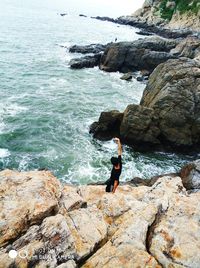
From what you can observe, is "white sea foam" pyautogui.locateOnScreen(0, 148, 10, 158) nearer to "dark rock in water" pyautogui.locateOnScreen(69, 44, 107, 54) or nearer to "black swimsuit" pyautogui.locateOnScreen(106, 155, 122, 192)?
"black swimsuit" pyautogui.locateOnScreen(106, 155, 122, 192)

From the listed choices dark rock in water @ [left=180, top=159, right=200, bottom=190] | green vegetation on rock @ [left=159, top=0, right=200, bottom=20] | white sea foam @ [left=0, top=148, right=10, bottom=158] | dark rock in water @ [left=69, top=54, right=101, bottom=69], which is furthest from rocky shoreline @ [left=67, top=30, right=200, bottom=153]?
green vegetation on rock @ [left=159, top=0, right=200, bottom=20]

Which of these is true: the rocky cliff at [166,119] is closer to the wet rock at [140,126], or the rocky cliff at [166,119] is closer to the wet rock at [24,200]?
the wet rock at [140,126]

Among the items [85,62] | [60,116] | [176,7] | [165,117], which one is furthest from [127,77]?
[176,7]

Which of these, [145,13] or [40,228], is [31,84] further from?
[145,13]

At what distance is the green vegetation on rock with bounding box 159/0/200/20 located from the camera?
12031 centimetres

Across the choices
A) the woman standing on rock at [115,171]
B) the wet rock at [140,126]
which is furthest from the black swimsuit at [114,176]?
the wet rock at [140,126]

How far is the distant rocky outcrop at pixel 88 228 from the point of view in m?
9.28

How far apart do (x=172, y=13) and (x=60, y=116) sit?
113359 mm

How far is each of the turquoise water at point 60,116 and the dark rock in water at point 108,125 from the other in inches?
35.0

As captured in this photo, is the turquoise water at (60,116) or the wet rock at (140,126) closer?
the turquoise water at (60,116)

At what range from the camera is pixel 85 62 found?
60031 mm

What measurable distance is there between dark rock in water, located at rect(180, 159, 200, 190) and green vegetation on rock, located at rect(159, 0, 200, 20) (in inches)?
4263

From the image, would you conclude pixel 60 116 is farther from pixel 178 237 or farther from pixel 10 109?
pixel 178 237

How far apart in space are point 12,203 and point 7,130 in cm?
2145
